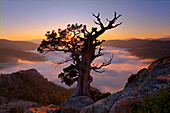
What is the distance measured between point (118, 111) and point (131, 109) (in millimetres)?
580

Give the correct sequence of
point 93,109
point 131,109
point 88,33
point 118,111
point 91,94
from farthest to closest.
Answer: point 91,94, point 88,33, point 93,109, point 118,111, point 131,109

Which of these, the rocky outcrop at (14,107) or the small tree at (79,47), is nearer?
the small tree at (79,47)

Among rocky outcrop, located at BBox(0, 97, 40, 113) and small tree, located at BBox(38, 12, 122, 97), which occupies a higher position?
small tree, located at BBox(38, 12, 122, 97)

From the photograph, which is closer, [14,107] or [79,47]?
[79,47]

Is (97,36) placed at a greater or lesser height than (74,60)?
greater

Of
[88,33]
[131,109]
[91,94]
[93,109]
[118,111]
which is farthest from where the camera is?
[91,94]

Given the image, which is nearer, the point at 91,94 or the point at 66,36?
the point at 66,36

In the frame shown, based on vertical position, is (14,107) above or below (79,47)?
below

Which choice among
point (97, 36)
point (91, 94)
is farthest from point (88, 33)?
point (91, 94)

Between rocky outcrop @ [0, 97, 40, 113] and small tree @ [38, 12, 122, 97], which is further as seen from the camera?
rocky outcrop @ [0, 97, 40, 113]

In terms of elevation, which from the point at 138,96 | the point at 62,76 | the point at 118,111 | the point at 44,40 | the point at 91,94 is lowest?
the point at 91,94

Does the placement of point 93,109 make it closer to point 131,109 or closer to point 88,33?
point 131,109

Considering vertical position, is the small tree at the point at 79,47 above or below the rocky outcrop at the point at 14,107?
above

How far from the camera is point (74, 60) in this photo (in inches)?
695
